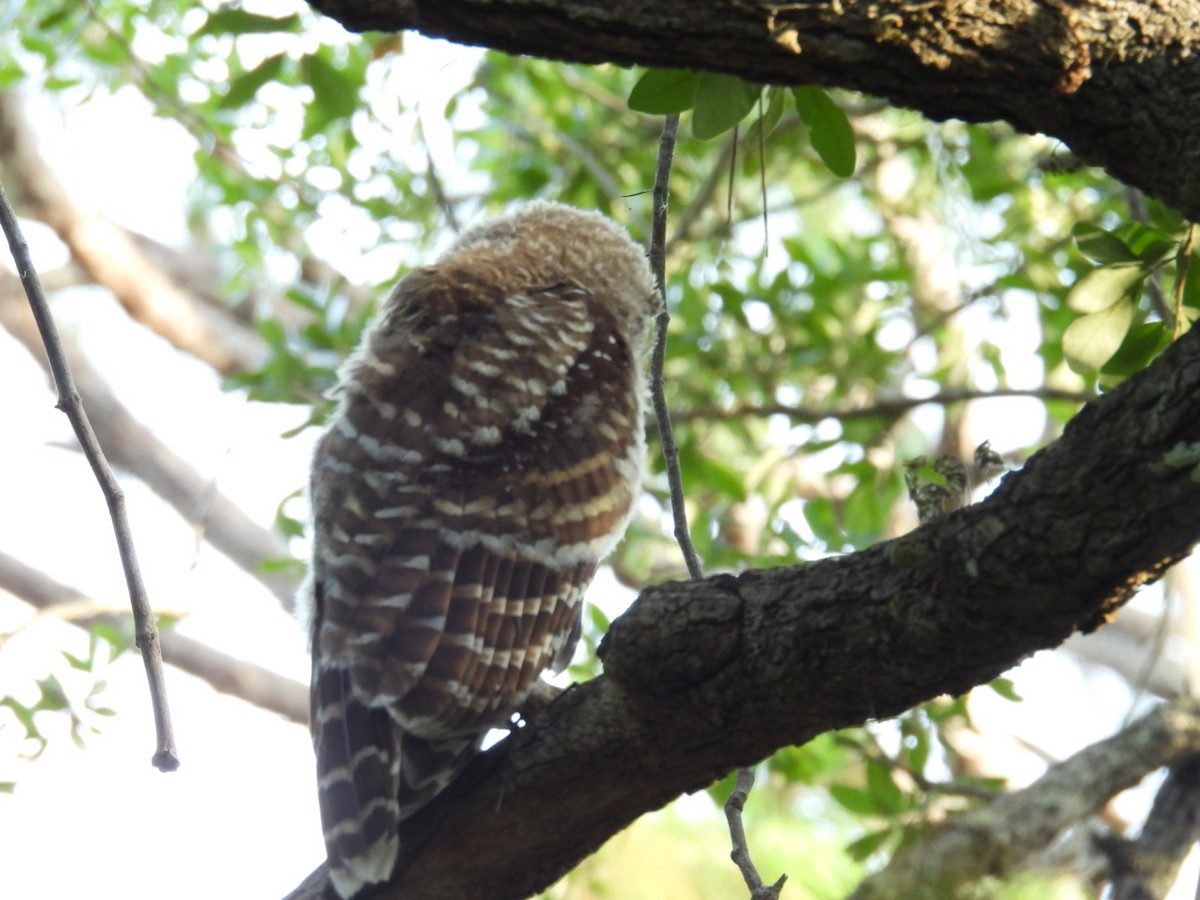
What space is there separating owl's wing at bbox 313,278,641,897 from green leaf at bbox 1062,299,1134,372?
41.4 inches

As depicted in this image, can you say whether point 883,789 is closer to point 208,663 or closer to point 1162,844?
point 1162,844

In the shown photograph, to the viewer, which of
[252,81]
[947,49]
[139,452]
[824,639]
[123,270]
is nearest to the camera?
[947,49]

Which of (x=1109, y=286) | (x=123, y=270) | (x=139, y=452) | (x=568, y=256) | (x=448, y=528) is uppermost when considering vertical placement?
(x=123, y=270)

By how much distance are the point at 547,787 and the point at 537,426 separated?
0.82 meters

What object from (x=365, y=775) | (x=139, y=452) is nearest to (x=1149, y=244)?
(x=365, y=775)

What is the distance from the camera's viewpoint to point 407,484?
266 centimetres

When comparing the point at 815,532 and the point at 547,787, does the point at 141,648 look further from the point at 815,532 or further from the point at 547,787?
the point at 815,532

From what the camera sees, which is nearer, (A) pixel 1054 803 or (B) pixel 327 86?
(B) pixel 327 86

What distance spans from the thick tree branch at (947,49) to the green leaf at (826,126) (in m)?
0.38

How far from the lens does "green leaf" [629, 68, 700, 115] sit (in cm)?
200

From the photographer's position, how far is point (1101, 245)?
7.04 ft

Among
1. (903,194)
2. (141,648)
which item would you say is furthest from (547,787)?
(903,194)

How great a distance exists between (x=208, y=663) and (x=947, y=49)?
192 inches

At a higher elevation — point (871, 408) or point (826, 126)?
point (871, 408)
